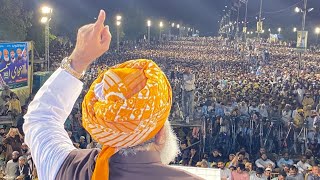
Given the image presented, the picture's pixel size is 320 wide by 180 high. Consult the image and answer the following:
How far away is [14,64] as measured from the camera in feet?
44.7

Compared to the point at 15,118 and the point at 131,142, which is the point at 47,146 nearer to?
the point at 131,142

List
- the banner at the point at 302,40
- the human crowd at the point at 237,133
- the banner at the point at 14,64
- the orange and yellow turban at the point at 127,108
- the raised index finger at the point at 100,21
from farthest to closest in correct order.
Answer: the banner at the point at 302,40
the banner at the point at 14,64
the human crowd at the point at 237,133
the raised index finger at the point at 100,21
the orange and yellow turban at the point at 127,108

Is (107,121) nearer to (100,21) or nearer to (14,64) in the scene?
(100,21)

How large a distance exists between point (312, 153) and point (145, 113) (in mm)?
9139

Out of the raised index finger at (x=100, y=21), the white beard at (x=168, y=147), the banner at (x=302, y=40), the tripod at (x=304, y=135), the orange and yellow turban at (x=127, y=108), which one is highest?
the banner at (x=302, y=40)

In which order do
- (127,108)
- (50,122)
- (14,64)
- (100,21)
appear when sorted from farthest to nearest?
(14,64) < (50,122) < (100,21) < (127,108)

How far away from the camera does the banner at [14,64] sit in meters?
13.1

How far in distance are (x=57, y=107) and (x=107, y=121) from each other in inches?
12.7

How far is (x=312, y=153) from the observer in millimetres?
9875

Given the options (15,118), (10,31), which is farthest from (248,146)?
(10,31)

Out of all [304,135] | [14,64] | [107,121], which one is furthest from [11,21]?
[107,121]

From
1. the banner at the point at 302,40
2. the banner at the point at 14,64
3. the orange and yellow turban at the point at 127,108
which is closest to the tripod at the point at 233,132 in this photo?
the banner at the point at 14,64

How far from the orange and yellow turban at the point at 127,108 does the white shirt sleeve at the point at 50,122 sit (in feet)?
0.54

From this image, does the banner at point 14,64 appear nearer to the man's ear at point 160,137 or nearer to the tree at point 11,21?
the tree at point 11,21
